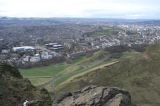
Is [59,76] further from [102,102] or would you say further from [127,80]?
[102,102]

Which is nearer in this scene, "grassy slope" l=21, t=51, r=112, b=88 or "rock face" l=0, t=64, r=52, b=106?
"rock face" l=0, t=64, r=52, b=106

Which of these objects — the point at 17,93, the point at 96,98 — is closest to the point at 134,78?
the point at 17,93

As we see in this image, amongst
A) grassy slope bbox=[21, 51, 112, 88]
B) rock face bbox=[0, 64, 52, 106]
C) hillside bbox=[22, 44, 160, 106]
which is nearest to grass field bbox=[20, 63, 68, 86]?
grassy slope bbox=[21, 51, 112, 88]

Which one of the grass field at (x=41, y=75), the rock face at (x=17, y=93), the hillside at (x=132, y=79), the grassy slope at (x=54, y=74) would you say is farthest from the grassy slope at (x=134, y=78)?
the rock face at (x=17, y=93)

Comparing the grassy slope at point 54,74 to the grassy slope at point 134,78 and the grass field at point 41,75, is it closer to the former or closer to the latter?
the grass field at point 41,75

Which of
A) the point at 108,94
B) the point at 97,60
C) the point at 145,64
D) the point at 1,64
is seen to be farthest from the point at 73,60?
the point at 108,94

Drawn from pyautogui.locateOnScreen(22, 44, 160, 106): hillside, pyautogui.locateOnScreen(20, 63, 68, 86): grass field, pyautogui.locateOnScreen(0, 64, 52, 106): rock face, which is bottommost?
pyautogui.locateOnScreen(20, 63, 68, 86): grass field

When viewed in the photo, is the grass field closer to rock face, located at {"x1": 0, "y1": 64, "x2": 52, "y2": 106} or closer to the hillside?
the hillside
